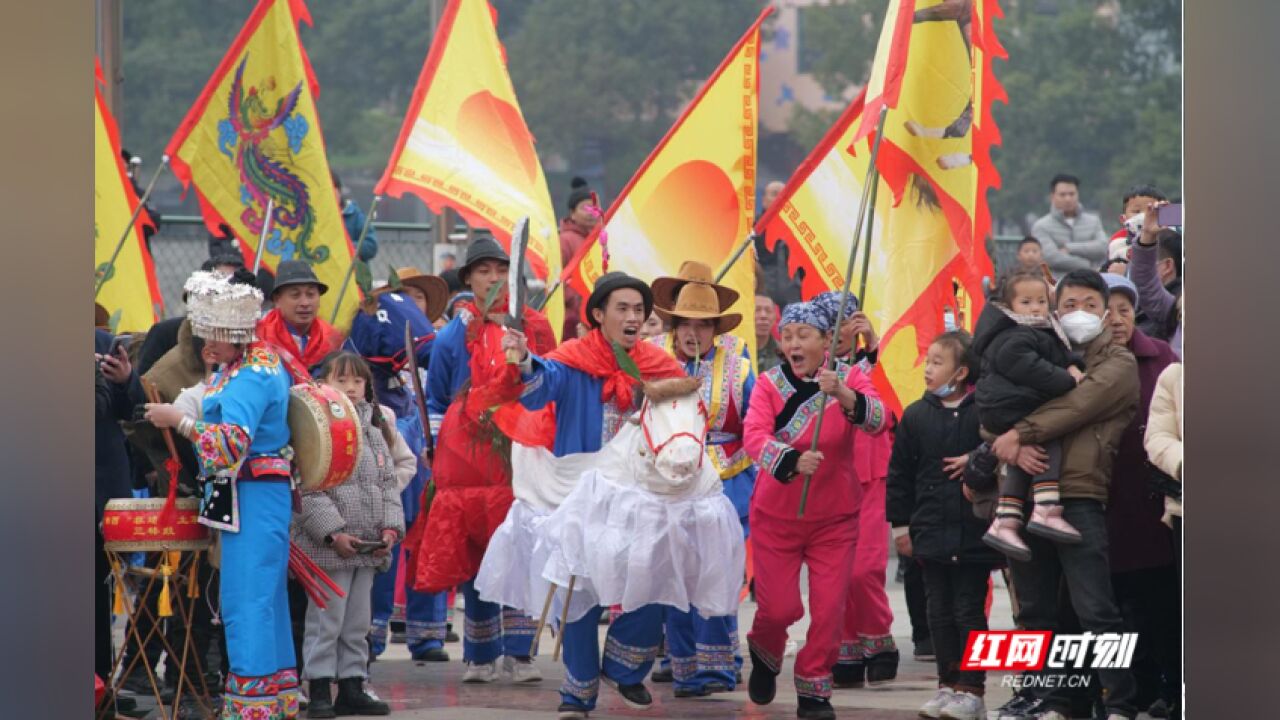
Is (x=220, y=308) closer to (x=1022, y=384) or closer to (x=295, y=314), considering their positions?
(x=295, y=314)

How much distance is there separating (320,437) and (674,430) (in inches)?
55.3

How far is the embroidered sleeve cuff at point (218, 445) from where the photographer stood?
7391mm

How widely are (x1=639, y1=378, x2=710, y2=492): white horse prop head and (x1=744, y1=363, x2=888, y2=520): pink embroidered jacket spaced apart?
0.29 meters

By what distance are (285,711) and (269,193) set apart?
13.3 ft

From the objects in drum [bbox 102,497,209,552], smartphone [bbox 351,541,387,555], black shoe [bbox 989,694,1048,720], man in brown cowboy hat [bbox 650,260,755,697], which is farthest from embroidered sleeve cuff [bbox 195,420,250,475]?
black shoe [bbox 989,694,1048,720]

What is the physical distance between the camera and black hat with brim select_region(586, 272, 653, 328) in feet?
27.9

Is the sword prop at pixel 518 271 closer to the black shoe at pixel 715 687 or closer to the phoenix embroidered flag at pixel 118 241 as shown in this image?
the black shoe at pixel 715 687

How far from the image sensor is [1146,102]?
118 ft

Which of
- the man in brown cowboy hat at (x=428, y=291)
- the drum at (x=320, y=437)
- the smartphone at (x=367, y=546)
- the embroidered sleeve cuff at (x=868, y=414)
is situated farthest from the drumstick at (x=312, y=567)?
the man in brown cowboy hat at (x=428, y=291)

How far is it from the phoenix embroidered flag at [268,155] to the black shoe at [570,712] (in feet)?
11.6
